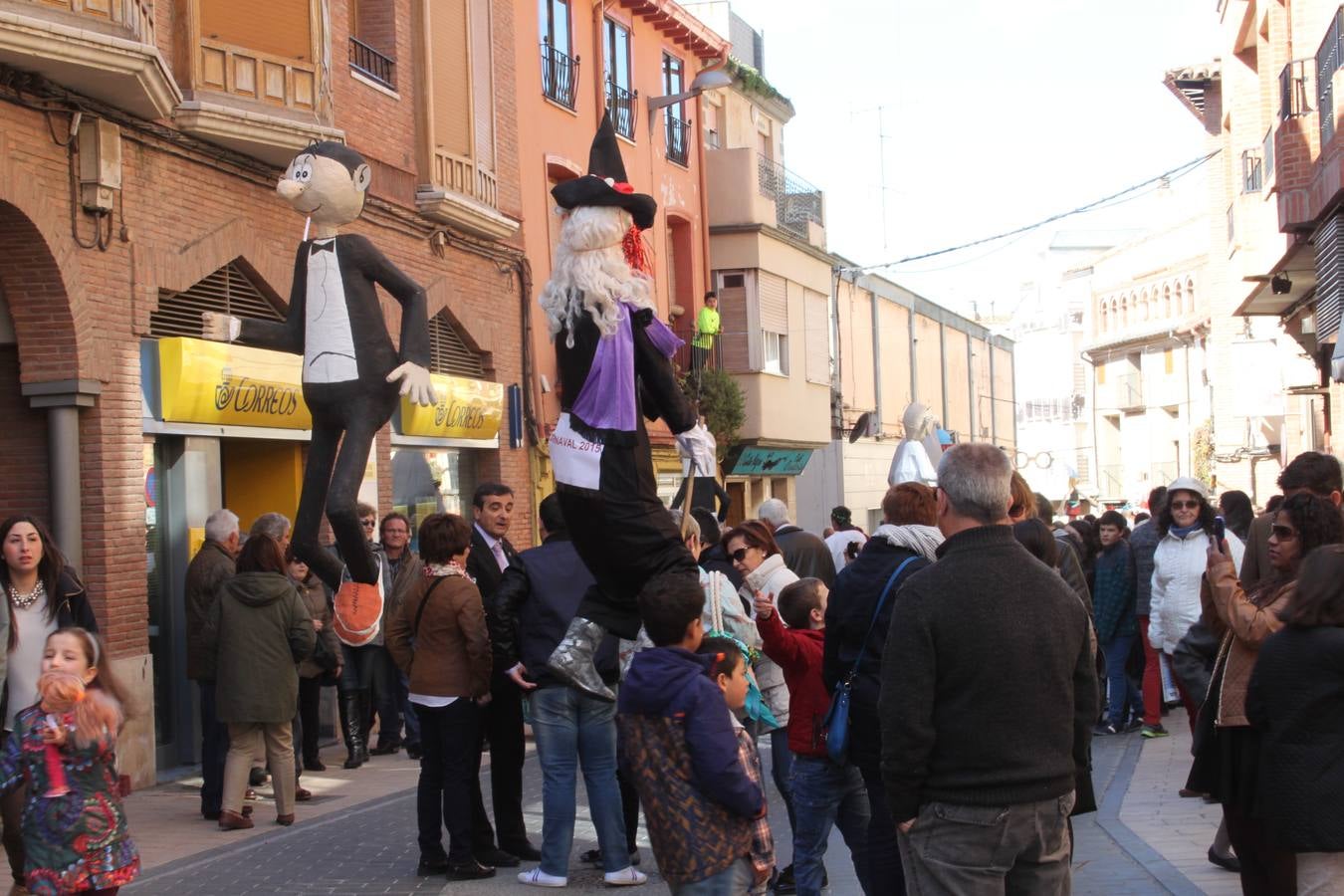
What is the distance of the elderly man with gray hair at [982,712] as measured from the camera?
188 inches

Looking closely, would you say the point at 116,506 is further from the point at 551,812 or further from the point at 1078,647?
the point at 1078,647

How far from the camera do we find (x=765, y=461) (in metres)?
Result: 32.0

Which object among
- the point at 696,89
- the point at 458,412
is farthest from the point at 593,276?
the point at 696,89

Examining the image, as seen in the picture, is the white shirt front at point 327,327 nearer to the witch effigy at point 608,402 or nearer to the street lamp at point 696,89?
the witch effigy at point 608,402

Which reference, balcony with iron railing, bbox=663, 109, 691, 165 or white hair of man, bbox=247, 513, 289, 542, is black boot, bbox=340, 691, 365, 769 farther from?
balcony with iron railing, bbox=663, 109, 691, 165

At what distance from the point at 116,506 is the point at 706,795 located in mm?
8189

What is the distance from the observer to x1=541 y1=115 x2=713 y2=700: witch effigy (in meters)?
6.34

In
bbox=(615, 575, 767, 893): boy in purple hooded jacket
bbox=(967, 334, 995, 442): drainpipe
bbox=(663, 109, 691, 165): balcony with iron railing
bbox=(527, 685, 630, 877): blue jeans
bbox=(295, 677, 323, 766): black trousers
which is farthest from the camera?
bbox=(967, 334, 995, 442): drainpipe

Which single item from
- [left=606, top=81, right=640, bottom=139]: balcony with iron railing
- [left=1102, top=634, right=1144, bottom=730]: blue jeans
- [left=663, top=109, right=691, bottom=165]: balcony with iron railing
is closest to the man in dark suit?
[left=1102, top=634, right=1144, bottom=730]: blue jeans

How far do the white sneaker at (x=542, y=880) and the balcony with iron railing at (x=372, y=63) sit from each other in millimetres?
10409

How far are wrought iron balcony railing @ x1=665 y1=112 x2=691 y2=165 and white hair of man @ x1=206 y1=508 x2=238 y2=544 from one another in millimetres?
17712

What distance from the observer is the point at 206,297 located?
14219 millimetres

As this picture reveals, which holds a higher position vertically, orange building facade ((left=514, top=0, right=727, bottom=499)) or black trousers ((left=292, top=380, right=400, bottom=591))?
orange building facade ((left=514, top=0, right=727, bottom=499))

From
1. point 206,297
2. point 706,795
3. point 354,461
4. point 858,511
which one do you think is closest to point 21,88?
point 206,297
